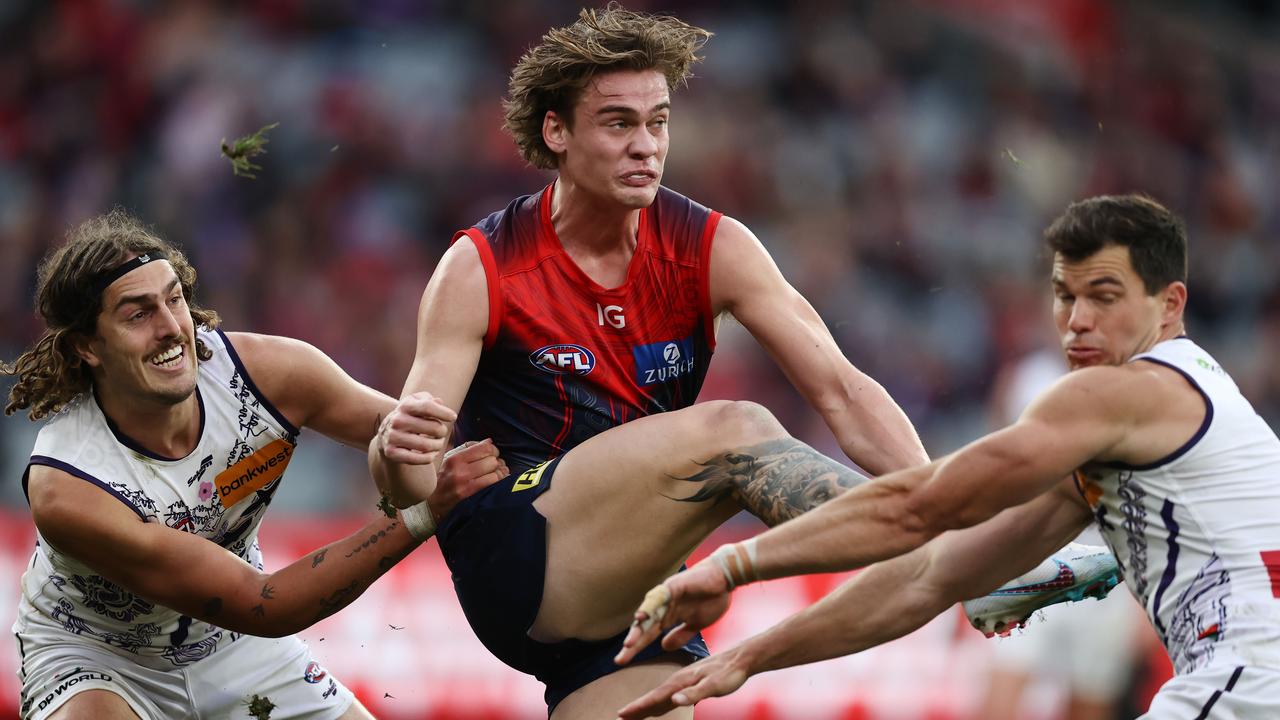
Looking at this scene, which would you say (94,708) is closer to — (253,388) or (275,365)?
(253,388)

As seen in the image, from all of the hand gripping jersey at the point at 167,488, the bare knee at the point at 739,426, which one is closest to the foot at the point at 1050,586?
the bare knee at the point at 739,426

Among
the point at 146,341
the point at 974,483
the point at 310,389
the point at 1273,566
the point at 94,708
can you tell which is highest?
the point at 146,341

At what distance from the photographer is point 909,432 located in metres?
5.44

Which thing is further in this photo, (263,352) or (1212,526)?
(263,352)

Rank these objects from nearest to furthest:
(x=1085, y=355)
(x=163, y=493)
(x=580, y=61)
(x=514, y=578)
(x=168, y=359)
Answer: (x=1085, y=355) < (x=514, y=578) < (x=580, y=61) < (x=168, y=359) < (x=163, y=493)

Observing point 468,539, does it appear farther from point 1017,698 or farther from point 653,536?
point 1017,698

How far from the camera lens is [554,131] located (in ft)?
18.5

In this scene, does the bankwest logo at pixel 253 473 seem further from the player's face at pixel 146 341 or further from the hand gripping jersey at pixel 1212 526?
the hand gripping jersey at pixel 1212 526

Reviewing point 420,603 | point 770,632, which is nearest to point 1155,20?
point 420,603

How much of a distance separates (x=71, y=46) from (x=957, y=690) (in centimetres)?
877

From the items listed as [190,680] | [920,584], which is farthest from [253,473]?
[920,584]

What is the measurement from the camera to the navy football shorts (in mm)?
5344

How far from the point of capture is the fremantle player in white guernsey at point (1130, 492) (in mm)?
4395

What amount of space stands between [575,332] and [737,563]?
4.14ft
